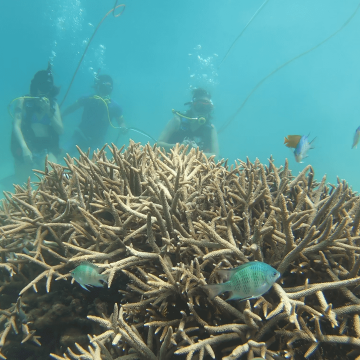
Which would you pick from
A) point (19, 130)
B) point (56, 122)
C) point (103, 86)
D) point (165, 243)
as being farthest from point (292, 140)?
point (103, 86)

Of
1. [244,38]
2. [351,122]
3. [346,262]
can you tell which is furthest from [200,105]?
[244,38]

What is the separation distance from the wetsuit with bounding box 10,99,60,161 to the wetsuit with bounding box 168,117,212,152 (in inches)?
221

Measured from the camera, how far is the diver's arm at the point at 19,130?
30.6 ft

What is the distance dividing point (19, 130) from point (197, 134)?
762 cm

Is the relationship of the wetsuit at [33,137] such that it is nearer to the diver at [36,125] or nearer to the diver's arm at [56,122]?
the diver at [36,125]

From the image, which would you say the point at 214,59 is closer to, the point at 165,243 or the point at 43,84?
the point at 43,84

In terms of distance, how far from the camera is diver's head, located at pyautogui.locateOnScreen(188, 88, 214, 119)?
818 centimetres

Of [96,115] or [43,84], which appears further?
[96,115]

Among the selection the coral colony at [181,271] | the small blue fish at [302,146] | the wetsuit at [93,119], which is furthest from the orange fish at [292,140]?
the wetsuit at [93,119]

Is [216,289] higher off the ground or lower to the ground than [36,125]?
lower

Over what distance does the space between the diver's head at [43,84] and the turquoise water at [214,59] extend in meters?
73.6

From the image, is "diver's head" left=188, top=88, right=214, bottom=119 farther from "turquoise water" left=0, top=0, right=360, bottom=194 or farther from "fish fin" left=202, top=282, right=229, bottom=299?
"turquoise water" left=0, top=0, right=360, bottom=194

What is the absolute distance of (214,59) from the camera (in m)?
117

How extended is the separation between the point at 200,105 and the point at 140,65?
5117 inches
